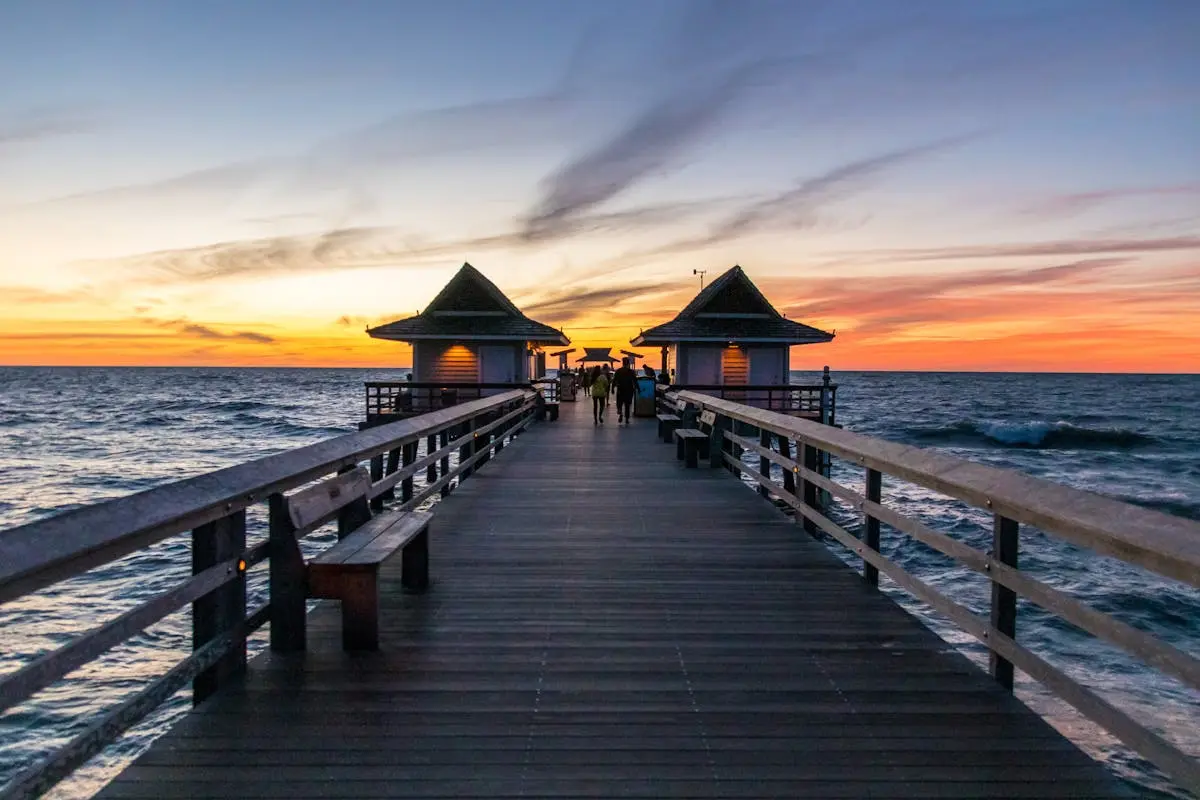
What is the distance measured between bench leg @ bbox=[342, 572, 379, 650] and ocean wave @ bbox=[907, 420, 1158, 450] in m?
52.5

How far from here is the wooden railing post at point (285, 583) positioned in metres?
4.16

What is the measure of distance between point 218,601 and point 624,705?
6.51 feet

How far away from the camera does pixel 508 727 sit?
11.5 ft

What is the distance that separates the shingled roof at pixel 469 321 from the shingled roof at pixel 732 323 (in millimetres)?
4664

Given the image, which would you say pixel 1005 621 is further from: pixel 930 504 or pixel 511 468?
pixel 930 504

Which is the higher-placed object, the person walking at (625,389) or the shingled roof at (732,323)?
the shingled roof at (732,323)

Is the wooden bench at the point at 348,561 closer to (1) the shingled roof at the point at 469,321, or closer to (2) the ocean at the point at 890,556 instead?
(2) the ocean at the point at 890,556

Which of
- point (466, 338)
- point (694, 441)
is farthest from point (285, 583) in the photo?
point (466, 338)

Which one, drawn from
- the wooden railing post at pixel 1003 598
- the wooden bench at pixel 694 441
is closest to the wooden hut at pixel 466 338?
the wooden bench at pixel 694 441

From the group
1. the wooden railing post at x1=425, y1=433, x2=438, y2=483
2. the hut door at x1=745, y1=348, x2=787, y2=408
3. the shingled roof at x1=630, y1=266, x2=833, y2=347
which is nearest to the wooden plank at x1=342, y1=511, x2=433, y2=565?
the wooden railing post at x1=425, y1=433, x2=438, y2=483

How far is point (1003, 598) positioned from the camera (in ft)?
12.4

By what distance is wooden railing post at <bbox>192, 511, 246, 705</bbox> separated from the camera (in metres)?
3.62

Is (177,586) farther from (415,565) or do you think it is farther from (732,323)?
(732,323)

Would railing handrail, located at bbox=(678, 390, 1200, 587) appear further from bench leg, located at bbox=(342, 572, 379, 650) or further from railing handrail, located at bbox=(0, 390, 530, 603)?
railing handrail, located at bbox=(0, 390, 530, 603)
